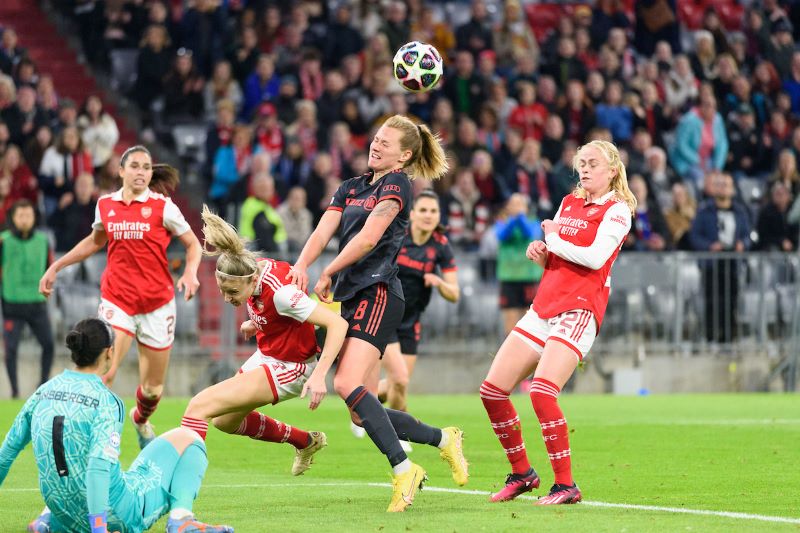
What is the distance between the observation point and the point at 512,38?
2588 cm

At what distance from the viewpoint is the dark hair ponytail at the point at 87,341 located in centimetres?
672

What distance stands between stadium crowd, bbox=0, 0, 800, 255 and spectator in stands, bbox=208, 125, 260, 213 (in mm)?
34

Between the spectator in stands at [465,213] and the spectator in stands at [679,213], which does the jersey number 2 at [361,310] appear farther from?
the spectator in stands at [679,213]

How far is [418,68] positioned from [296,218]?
943 centimetres

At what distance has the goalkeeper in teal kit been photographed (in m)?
6.70

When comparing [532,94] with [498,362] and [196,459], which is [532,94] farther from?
[196,459]

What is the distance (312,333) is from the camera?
8812 mm

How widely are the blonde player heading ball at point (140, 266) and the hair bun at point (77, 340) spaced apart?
5282mm

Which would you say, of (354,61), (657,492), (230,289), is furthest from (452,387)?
(230,289)

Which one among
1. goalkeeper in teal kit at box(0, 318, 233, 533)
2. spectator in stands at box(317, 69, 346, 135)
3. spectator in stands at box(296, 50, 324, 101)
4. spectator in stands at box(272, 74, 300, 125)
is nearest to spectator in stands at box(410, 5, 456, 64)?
spectator in stands at box(296, 50, 324, 101)

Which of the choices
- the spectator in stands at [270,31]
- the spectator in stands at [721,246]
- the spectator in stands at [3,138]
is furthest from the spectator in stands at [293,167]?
the spectator in stands at [721,246]

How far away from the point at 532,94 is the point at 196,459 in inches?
685

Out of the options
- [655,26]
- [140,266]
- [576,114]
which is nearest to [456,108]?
[576,114]

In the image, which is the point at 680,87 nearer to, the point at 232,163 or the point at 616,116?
the point at 616,116
